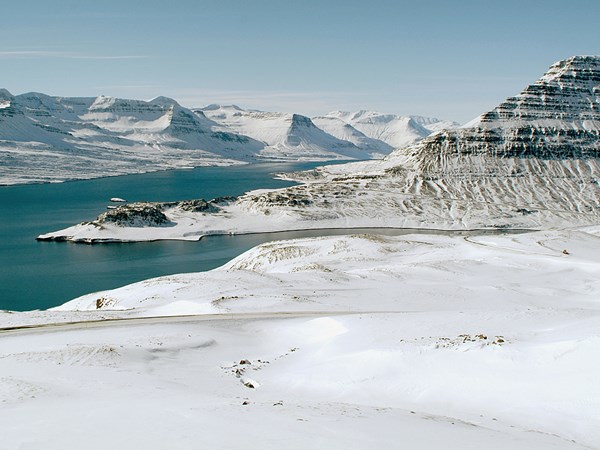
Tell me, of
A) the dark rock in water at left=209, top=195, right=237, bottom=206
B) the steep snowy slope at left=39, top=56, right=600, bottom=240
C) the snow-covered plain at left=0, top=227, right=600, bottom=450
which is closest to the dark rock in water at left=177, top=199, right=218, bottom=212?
the steep snowy slope at left=39, top=56, right=600, bottom=240

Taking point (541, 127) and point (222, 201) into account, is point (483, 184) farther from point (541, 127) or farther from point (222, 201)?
point (222, 201)

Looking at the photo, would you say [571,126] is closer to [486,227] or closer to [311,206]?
[486,227]

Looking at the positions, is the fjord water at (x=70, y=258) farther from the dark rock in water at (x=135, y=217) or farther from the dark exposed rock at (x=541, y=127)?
the dark exposed rock at (x=541, y=127)

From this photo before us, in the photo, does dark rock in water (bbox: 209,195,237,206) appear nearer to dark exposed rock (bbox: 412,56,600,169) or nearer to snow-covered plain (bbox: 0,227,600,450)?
dark exposed rock (bbox: 412,56,600,169)

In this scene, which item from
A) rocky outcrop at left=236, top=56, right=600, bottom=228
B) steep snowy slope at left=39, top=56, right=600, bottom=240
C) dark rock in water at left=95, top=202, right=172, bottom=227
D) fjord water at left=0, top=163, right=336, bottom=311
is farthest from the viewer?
rocky outcrop at left=236, top=56, right=600, bottom=228

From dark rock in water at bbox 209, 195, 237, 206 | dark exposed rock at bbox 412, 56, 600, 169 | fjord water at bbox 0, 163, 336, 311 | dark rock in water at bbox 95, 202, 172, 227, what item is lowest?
fjord water at bbox 0, 163, 336, 311

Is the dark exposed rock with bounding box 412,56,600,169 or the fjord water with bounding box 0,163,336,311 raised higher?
the dark exposed rock with bounding box 412,56,600,169

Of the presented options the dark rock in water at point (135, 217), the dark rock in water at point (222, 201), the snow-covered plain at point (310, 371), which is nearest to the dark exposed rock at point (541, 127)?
the dark rock in water at point (222, 201)

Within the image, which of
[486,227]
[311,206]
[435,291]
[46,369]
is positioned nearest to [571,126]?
[486,227]
